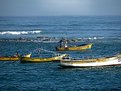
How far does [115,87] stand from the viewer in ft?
186

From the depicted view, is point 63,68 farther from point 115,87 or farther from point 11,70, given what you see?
point 115,87

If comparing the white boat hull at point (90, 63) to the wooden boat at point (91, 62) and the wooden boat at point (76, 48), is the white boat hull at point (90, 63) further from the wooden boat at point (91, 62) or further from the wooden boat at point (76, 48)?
the wooden boat at point (76, 48)

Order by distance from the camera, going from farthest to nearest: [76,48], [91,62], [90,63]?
[76,48], [90,63], [91,62]

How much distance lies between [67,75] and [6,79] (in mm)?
8859

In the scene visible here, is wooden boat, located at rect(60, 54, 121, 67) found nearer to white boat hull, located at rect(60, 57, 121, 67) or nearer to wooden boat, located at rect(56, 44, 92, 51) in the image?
white boat hull, located at rect(60, 57, 121, 67)

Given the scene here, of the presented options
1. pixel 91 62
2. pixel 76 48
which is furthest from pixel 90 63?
pixel 76 48

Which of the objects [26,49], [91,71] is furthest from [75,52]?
[91,71]

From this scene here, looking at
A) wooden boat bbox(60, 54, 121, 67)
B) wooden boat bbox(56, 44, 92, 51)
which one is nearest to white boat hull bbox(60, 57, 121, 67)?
wooden boat bbox(60, 54, 121, 67)

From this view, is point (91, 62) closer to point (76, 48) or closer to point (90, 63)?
point (90, 63)

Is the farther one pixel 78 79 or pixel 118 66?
pixel 118 66

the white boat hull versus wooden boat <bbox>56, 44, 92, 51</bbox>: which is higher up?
wooden boat <bbox>56, 44, 92, 51</bbox>

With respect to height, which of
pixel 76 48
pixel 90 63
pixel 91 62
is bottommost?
pixel 90 63

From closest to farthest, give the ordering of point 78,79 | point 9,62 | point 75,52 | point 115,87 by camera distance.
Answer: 1. point 115,87
2. point 78,79
3. point 9,62
4. point 75,52

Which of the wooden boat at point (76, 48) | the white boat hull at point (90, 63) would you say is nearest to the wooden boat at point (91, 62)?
the white boat hull at point (90, 63)
